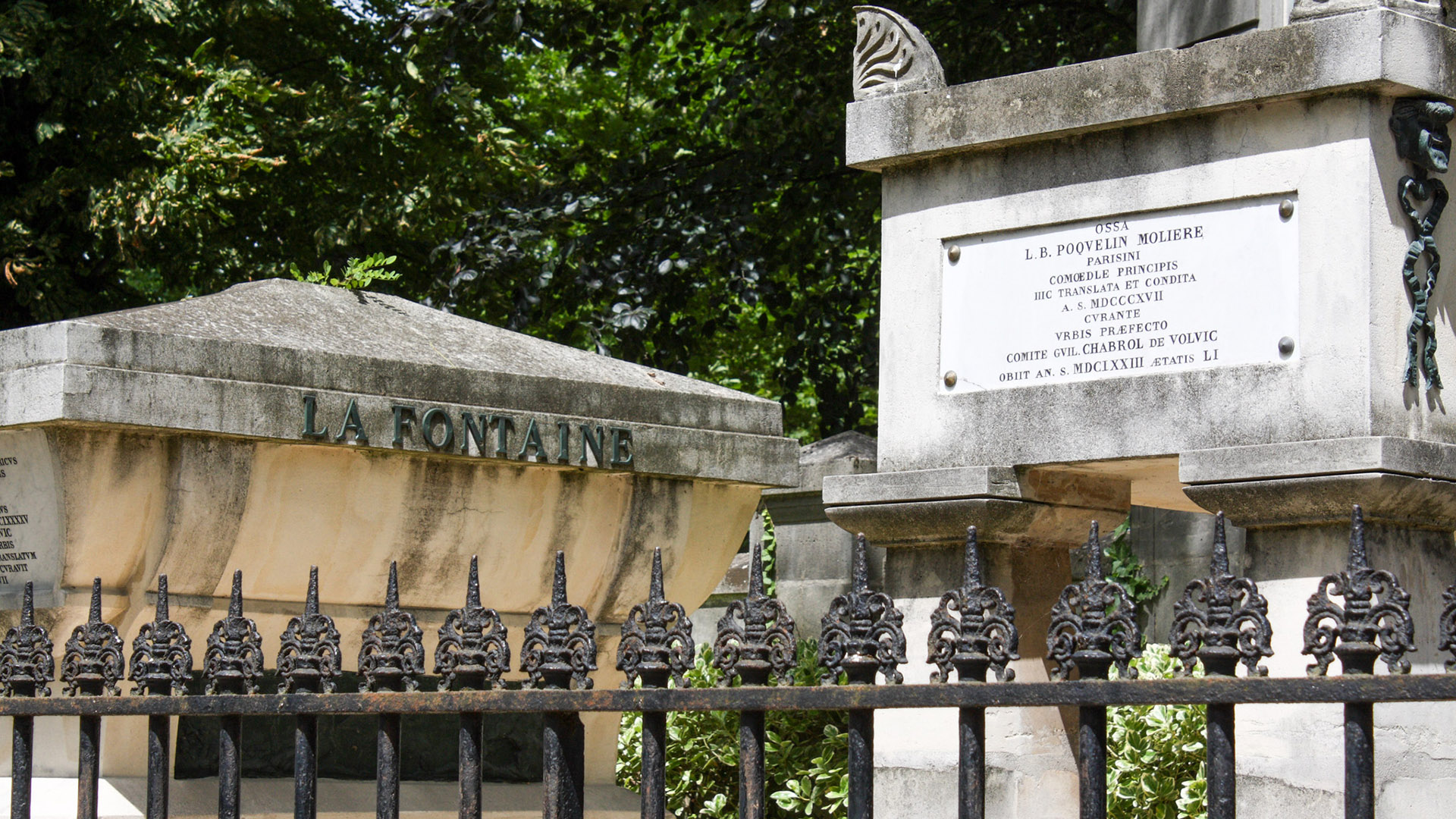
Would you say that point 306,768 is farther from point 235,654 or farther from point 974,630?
point 974,630

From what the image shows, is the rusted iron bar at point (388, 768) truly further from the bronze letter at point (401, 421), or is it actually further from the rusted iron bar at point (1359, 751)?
the bronze letter at point (401, 421)

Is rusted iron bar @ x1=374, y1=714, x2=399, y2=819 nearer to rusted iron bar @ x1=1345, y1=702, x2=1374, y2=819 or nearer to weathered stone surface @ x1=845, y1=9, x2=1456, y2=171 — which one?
rusted iron bar @ x1=1345, y1=702, x2=1374, y2=819

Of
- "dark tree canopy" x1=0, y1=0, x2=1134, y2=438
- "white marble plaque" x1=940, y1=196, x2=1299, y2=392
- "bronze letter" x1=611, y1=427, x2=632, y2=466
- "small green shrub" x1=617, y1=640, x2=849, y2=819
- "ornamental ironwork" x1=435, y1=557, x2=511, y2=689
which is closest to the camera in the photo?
"ornamental ironwork" x1=435, y1=557, x2=511, y2=689

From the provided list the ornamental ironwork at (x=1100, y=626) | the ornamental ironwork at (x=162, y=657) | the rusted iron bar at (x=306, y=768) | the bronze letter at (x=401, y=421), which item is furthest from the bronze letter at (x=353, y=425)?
the ornamental ironwork at (x=1100, y=626)

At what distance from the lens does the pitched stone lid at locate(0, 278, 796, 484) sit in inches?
212

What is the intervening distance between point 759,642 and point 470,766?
710 mm

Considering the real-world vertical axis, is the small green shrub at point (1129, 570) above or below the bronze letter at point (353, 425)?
below

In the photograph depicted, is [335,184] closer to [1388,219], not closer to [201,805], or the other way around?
[201,805]

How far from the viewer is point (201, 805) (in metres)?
5.75

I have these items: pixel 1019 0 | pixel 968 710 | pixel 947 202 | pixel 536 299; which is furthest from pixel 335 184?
pixel 968 710

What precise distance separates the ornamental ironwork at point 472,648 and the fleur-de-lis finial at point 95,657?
1.00 meters

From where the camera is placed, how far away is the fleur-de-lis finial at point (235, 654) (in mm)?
3768

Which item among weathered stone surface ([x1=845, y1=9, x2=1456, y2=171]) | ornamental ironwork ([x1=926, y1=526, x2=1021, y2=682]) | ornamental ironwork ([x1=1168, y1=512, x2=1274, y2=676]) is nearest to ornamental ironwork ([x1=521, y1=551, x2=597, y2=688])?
ornamental ironwork ([x1=926, y1=526, x2=1021, y2=682])

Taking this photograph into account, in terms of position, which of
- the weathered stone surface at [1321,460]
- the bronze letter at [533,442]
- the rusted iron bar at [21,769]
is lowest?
the rusted iron bar at [21,769]
